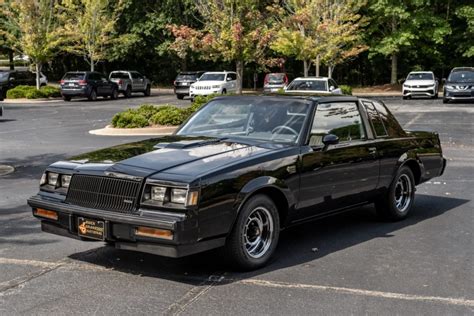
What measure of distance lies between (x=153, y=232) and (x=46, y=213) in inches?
50.1

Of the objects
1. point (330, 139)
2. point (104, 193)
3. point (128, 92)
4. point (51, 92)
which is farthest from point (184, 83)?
point (104, 193)

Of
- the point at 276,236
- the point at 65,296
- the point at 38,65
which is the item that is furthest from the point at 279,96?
the point at 38,65

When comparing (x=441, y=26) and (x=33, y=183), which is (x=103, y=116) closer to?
(x=33, y=183)

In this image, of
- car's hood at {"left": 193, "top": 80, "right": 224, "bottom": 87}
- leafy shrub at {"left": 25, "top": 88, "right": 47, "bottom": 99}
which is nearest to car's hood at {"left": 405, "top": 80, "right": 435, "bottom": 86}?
car's hood at {"left": 193, "top": 80, "right": 224, "bottom": 87}

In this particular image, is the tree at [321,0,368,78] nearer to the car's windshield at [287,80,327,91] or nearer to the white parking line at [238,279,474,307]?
the car's windshield at [287,80,327,91]

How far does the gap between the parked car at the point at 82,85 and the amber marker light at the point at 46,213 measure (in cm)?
3134

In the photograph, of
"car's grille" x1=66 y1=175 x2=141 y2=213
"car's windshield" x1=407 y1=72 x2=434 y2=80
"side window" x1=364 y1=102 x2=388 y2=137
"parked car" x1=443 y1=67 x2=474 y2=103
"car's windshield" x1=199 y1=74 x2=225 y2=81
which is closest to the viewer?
"car's grille" x1=66 y1=175 x2=141 y2=213

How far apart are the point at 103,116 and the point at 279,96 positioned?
19718mm

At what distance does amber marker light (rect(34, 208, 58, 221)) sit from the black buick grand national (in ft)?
0.03

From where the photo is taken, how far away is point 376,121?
7473 mm

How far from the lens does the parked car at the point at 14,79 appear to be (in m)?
40.1

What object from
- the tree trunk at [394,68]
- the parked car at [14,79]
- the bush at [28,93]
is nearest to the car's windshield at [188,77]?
the bush at [28,93]

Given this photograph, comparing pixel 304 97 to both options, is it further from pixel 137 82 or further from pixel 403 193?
pixel 137 82

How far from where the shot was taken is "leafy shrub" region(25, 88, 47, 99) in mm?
36688
